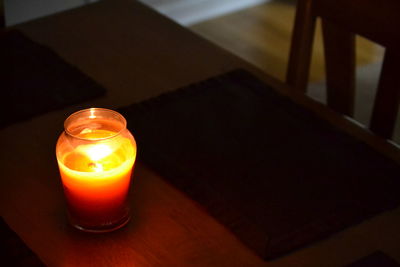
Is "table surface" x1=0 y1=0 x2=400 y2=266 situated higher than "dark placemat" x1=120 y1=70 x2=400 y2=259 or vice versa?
"dark placemat" x1=120 y1=70 x2=400 y2=259

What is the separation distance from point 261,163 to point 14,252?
367mm

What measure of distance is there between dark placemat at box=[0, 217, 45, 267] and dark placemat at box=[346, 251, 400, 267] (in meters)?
0.39

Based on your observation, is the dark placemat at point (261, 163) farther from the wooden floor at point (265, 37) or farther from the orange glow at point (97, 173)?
the wooden floor at point (265, 37)

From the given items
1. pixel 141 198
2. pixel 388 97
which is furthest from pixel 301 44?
pixel 141 198

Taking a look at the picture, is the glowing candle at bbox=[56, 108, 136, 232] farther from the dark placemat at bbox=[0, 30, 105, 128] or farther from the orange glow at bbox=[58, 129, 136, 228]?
the dark placemat at bbox=[0, 30, 105, 128]

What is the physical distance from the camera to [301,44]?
1382 millimetres

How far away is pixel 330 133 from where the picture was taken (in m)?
1.08

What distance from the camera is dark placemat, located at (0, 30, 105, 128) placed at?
112 cm

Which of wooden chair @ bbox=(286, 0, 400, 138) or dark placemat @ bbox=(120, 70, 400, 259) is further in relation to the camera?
wooden chair @ bbox=(286, 0, 400, 138)

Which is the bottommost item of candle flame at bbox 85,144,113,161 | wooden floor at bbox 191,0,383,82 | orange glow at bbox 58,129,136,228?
wooden floor at bbox 191,0,383,82

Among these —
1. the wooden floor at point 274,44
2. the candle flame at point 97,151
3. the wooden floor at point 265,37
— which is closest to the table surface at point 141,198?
the candle flame at point 97,151

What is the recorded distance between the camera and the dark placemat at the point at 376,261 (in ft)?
2.74

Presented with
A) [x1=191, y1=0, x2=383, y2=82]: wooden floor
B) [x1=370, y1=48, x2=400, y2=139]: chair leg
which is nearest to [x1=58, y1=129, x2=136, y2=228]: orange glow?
[x1=370, y1=48, x2=400, y2=139]: chair leg

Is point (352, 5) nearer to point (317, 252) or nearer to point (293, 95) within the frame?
point (293, 95)
